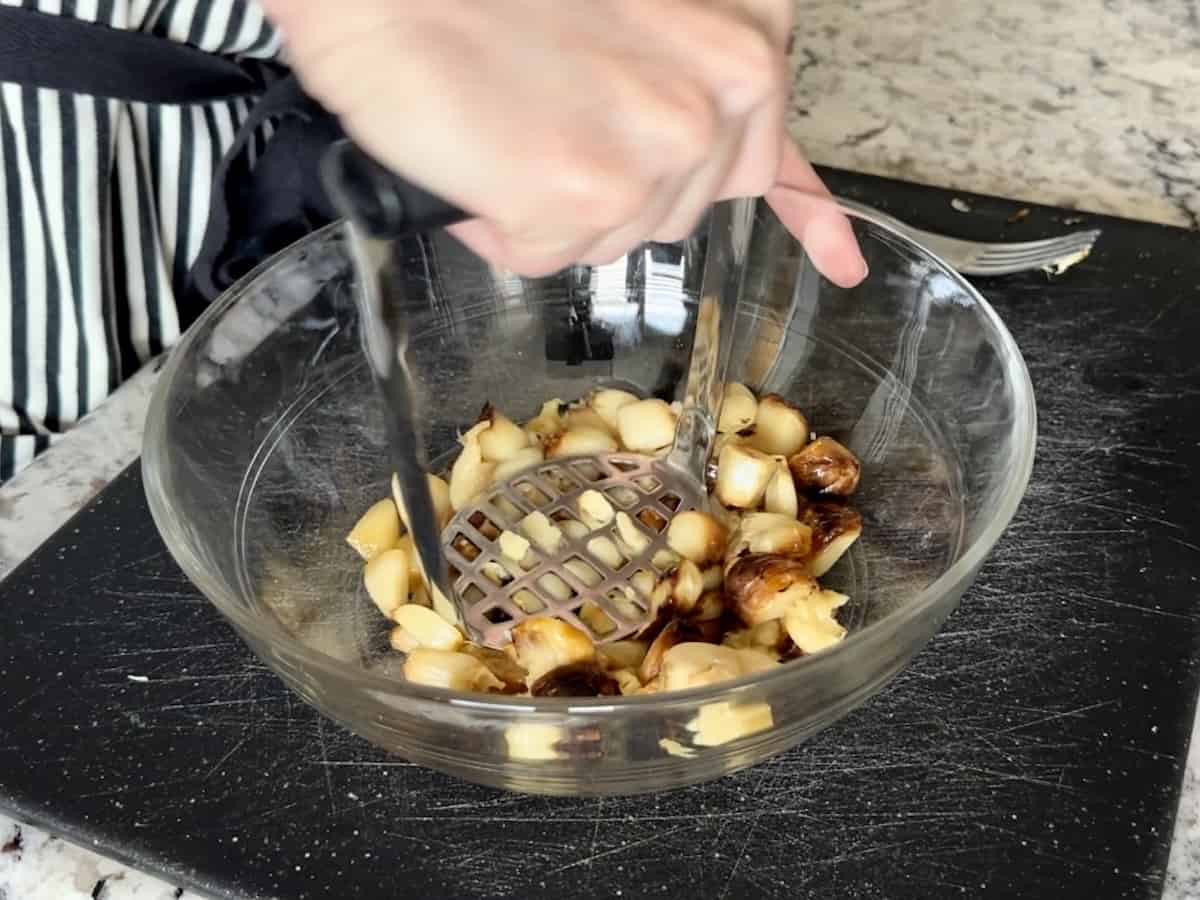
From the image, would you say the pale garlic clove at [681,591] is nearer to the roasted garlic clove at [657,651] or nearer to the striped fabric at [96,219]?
the roasted garlic clove at [657,651]

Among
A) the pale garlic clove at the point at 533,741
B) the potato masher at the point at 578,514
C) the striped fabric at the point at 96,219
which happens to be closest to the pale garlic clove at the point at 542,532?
the potato masher at the point at 578,514

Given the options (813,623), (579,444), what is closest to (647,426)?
(579,444)

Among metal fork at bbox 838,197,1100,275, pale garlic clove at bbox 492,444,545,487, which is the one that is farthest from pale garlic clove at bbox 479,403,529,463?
metal fork at bbox 838,197,1100,275

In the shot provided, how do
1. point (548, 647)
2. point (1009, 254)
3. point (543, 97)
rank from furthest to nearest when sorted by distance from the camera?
1. point (1009, 254)
2. point (548, 647)
3. point (543, 97)

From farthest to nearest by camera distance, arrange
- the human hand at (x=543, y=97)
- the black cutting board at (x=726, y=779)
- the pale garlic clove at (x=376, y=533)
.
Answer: the pale garlic clove at (x=376, y=533)
the black cutting board at (x=726, y=779)
the human hand at (x=543, y=97)

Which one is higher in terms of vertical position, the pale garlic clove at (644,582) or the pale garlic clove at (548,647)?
the pale garlic clove at (548,647)

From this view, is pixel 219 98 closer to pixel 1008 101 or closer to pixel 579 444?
pixel 579 444

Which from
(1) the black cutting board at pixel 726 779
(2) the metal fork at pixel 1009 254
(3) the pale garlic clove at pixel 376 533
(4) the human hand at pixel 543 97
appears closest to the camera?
(4) the human hand at pixel 543 97

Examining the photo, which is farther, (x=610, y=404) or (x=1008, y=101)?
(x=1008, y=101)
